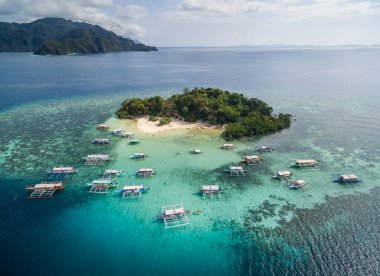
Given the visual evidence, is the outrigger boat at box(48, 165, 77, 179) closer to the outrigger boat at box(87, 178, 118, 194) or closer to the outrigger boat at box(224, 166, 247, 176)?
the outrigger boat at box(87, 178, 118, 194)

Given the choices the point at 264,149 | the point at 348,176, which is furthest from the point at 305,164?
the point at 264,149

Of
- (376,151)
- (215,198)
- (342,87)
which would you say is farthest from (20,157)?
(342,87)

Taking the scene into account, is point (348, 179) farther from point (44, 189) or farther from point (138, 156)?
point (44, 189)

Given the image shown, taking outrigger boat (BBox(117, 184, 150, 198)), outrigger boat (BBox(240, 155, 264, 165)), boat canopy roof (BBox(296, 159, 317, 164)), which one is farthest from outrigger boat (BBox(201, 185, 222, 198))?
boat canopy roof (BBox(296, 159, 317, 164))

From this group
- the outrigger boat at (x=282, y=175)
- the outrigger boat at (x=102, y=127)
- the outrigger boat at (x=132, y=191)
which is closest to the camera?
the outrigger boat at (x=132, y=191)

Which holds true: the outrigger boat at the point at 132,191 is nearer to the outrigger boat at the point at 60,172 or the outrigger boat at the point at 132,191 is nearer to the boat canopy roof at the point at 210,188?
the boat canopy roof at the point at 210,188

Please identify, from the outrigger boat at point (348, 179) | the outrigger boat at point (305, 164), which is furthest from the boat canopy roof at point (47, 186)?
the outrigger boat at point (348, 179)
